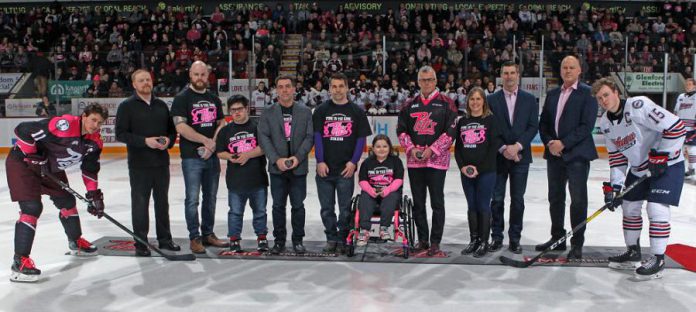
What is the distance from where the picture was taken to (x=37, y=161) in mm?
4105

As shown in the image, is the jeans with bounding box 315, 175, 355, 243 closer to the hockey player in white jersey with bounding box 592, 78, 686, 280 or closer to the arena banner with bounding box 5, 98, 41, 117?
the hockey player in white jersey with bounding box 592, 78, 686, 280

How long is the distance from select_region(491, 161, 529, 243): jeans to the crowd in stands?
6994 mm

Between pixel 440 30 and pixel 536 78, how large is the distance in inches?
229

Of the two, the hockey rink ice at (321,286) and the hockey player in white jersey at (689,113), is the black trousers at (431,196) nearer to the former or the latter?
the hockey rink ice at (321,286)

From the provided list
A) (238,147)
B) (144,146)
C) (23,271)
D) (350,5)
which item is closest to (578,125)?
(238,147)

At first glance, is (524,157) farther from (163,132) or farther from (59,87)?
(59,87)

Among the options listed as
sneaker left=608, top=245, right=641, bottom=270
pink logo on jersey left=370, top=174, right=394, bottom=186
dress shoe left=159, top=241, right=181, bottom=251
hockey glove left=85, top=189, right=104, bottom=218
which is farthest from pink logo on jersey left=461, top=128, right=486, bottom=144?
hockey glove left=85, top=189, right=104, bottom=218

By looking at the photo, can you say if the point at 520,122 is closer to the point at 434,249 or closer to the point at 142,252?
the point at 434,249

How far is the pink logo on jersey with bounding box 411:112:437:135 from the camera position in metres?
4.59

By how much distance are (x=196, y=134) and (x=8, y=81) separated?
29.0 ft

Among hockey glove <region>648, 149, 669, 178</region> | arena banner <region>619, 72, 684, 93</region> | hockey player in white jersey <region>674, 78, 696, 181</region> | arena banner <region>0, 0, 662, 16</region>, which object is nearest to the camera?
hockey glove <region>648, 149, 669, 178</region>

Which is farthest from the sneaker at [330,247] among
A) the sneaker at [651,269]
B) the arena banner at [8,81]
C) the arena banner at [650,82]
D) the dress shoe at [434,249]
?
the arena banner at [8,81]

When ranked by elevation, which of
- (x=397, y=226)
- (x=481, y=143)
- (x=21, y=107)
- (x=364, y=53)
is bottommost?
(x=397, y=226)

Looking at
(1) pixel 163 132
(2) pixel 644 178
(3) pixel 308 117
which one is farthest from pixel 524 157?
(1) pixel 163 132
